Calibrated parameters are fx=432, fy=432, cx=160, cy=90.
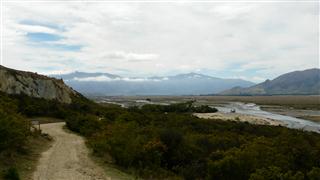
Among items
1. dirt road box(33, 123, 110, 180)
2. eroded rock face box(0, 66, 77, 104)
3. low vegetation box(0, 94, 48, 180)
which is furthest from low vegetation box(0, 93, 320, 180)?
eroded rock face box(0, 66, 77, 104)

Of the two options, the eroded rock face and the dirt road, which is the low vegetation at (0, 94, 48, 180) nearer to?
the dirt road

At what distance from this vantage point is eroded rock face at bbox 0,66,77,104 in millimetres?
54000

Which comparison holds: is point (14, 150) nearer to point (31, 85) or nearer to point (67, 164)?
point (67, 164)

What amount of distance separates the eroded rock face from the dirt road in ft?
96.6

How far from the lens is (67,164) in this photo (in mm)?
18844

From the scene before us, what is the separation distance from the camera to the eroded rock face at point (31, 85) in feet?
177

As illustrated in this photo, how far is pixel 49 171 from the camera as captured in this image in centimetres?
1700

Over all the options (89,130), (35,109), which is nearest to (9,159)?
(89,130)

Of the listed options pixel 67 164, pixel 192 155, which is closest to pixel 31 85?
pixel 192 155

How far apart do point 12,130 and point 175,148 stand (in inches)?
313

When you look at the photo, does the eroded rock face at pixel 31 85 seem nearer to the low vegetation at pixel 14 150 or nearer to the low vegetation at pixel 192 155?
the low vegetation at pixel 14 150

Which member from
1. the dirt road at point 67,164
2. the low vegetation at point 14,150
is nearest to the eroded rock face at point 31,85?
the dirt road at point 67,164

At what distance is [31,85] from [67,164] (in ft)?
137

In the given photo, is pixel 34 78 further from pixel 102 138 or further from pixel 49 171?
pixel 49 171
